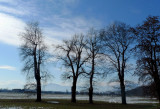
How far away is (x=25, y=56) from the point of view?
3438cm

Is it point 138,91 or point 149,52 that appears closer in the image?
point 149,52

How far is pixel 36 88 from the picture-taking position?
3441 centimetres

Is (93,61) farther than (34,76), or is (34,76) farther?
(93,61)

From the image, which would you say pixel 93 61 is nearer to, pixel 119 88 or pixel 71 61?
pixel 71 61

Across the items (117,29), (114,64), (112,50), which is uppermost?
(117,29)

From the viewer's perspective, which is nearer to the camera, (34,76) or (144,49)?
(144,49)

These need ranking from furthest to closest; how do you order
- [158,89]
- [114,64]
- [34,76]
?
[114,64]
[34,76]
[158,89]

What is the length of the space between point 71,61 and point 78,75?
3.20m

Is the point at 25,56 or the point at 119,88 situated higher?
the point at 25,56

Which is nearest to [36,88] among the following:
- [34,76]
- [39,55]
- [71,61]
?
[34,76]

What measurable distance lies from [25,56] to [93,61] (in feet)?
42.7

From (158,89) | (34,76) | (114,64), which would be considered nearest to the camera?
(158,89)

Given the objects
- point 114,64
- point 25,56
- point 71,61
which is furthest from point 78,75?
point 25,56

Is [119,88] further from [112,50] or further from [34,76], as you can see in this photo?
[34,76]
